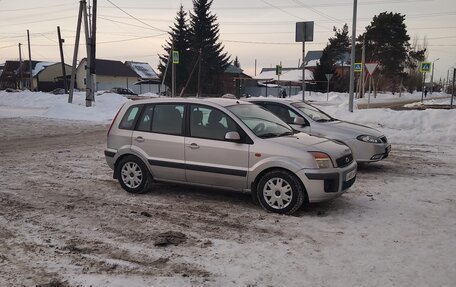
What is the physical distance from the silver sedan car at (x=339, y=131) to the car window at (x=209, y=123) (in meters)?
2.75

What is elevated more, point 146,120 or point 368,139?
point 146,120

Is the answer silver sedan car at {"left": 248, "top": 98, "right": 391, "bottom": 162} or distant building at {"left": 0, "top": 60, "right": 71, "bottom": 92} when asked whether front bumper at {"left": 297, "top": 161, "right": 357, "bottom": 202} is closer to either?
silver sedan car at {"left": 248, "top": 98, "right": 391, "bottom": 162}

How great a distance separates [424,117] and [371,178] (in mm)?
8994

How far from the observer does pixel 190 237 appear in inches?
210

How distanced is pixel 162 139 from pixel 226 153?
115 centimetres

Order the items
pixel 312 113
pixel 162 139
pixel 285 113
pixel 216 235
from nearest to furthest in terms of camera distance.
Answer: pixel 216 235 < pixel 162 139 < pixel 285 113 < pixel 312 113

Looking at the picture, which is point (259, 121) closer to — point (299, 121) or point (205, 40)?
point (299, 121)

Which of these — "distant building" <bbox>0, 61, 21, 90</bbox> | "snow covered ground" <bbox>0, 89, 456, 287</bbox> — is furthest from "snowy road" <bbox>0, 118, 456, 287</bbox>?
"distant building" <bbox>0, 61, 21, 90</bbox>

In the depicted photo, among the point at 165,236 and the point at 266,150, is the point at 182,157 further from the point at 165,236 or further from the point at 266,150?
the point at 165,236

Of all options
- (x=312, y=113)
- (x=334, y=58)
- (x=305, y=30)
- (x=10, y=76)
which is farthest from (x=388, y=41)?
(x=10, y=76)

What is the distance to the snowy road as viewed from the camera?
4281mm

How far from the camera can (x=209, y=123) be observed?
6859 millimetres

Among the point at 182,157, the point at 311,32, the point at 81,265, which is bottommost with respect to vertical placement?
the point at 81,265

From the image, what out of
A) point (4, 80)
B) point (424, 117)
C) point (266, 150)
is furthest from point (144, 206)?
point (4, 80)
